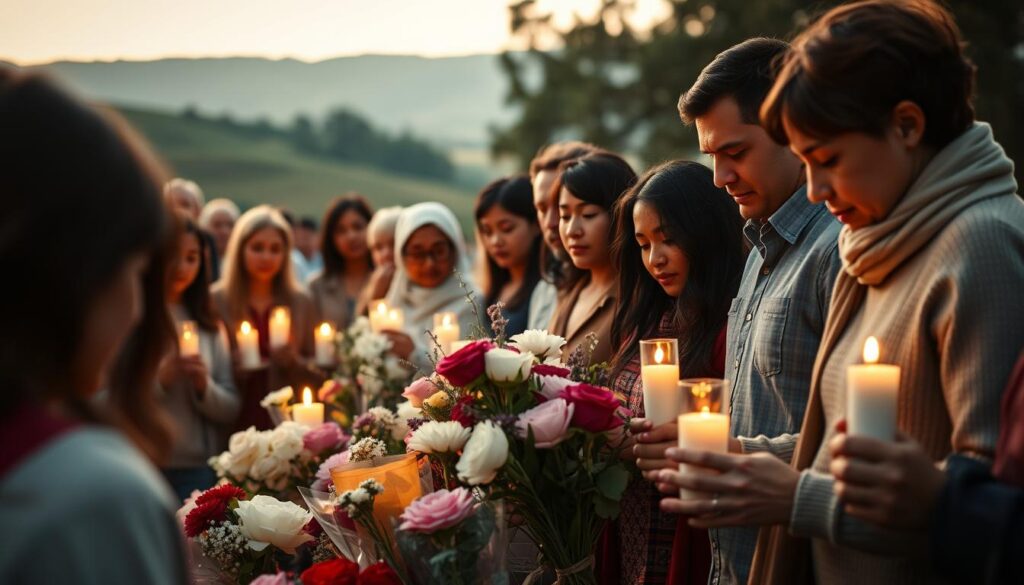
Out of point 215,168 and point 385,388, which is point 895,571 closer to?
point 385,388

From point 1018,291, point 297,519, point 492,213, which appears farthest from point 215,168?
point 1018,291

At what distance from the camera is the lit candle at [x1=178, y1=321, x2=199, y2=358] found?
5.18 m

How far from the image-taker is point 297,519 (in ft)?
8.87

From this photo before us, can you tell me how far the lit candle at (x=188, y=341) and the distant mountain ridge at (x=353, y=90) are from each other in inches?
422

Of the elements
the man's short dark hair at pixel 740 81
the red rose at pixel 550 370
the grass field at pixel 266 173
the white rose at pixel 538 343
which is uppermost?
the man's short dark hair at pixel 740 81

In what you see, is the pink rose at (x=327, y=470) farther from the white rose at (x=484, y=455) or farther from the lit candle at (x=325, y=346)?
the lit candle at (x=325, y=346)

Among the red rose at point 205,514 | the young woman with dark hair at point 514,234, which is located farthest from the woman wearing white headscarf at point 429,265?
the red rose at point 205,514

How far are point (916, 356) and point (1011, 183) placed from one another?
1.20 feet

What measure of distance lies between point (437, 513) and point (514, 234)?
3233 mm

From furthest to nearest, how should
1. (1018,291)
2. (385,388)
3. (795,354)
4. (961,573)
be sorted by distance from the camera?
(385,388) < (795,354) < (1018,291) < (961,573)

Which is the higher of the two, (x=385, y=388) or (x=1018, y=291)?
(x=1018, y=291)

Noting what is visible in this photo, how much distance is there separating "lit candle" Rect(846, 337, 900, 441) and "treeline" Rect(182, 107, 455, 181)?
23.2 m

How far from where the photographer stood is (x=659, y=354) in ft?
7.41

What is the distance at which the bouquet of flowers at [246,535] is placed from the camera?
105 inches
